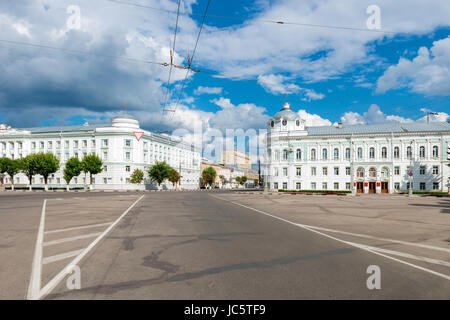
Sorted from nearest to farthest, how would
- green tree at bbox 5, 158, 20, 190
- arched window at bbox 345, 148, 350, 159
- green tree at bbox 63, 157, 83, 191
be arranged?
arched window at bbox 345, 148, 350, 159 < green tree at bbox 63, 157, 83, 191 < green tree at bbox 5, 158, 20, 190

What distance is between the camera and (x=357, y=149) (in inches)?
2360

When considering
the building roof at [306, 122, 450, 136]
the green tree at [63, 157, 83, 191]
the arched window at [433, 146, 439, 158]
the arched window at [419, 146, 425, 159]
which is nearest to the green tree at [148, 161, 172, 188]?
the green tree at [63, 157, 83, 191]

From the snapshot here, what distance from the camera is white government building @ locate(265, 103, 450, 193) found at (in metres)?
55.9

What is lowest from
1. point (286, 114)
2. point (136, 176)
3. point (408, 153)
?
point (136, 176)

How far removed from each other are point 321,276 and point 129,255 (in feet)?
13.9

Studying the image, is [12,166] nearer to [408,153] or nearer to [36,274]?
[36,274]

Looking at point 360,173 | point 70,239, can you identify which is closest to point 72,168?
point 360,173

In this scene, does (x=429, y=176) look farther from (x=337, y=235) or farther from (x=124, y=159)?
(x=124, y=159)

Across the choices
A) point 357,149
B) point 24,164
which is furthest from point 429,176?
point 24,164

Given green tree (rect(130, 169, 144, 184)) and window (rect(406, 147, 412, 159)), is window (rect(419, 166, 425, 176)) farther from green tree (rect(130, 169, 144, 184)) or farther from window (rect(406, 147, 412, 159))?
green tree (rect(130, 169, 144, 184))

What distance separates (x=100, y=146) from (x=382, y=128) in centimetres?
6472

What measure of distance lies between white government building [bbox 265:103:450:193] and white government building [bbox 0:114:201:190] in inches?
1309

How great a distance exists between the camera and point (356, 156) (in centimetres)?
5981

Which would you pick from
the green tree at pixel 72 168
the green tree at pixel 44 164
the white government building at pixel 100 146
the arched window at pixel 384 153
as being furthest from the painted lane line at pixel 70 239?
the green tree at pixel 44 164
